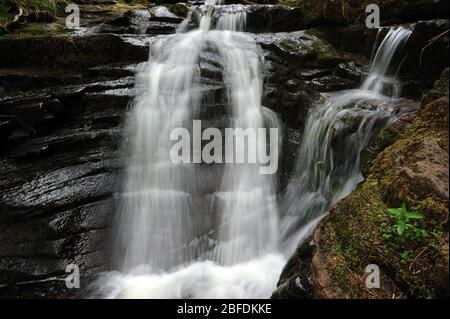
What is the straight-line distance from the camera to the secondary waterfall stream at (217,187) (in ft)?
17.0

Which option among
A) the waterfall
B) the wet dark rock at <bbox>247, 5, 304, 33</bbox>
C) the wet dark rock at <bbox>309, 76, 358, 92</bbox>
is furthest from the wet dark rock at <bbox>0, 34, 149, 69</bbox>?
the waterfall

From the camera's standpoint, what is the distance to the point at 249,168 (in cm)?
643

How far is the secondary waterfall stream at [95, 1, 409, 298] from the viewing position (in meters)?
5.18

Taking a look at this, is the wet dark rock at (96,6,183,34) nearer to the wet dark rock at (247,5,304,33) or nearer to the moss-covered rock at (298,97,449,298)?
the wet dark rock at (247,5,304,33)

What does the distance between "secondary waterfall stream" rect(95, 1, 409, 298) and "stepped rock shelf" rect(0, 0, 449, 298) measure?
34 millimetres

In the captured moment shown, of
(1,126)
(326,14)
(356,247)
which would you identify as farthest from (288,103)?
(1,126)

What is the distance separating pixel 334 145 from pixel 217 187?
2132 mm

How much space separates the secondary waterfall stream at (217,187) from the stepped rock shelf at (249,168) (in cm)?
3

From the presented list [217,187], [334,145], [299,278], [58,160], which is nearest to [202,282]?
[217,187]

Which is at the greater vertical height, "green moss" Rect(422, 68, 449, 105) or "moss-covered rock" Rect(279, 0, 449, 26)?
"moss-covered rock" Rect(279, 0, 449, 26)

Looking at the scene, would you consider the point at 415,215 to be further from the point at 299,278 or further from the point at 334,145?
the point at 334,145

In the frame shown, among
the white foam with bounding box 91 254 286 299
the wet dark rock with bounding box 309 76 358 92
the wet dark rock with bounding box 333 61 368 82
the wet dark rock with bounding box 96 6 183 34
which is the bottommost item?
the white foam with bounding box 91 254 286 299

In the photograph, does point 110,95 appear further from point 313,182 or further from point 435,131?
point 435,131
